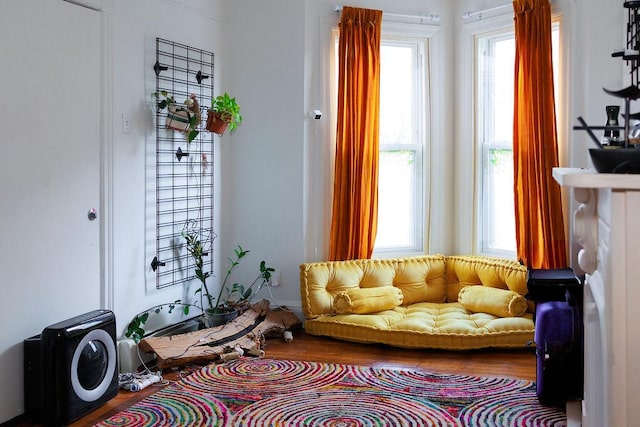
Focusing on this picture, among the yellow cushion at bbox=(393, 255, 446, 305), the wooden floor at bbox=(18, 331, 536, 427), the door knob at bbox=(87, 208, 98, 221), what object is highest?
the door knob at bbox=(87, 208, 98, 221)

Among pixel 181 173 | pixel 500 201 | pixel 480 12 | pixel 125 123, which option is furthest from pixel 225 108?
pixel 500 201

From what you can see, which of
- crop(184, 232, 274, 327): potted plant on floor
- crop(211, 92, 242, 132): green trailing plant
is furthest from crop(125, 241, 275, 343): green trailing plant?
crop(211, 92, 242, 132): green trailing plant

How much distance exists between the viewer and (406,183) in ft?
17.0

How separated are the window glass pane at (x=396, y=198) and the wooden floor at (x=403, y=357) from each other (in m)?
1.04

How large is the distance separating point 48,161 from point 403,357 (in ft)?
7.64

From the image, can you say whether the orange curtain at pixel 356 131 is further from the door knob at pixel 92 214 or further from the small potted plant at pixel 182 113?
the door knob at pixel 92 214

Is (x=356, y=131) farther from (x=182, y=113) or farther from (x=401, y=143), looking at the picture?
(x=182, y=113)

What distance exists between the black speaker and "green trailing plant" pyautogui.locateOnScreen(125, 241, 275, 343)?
1.78 ft

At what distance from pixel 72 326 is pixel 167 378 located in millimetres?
808

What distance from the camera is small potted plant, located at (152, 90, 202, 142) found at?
4.11 metres

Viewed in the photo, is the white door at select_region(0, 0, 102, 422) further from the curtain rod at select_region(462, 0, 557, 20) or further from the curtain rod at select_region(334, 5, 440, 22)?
the curtain rod at select_region(462, 0, 557, 20)

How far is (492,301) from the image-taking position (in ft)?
14.7

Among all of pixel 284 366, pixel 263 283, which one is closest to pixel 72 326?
pixel 284 366

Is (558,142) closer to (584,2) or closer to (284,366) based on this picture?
(584,2)
